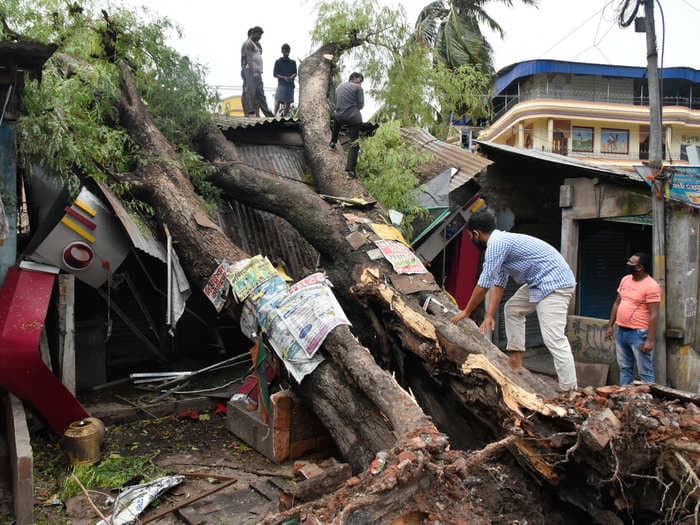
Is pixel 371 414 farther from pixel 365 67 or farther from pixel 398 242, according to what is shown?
pixel 365 67

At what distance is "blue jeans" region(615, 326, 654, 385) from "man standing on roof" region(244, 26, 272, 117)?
8.38 m

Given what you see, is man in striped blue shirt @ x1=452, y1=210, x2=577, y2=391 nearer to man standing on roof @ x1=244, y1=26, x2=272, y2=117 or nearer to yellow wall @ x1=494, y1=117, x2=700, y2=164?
man standing on roof @ x1=244, y1=26, x2=272, y2=117

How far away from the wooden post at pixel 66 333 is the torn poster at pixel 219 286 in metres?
1.50

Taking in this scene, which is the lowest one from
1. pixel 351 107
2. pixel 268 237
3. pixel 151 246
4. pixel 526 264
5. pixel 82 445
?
pixel 82 445

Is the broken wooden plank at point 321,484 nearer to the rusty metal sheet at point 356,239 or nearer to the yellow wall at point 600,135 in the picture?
the rusty metal sheet at point 356,239

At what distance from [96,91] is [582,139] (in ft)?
84.9

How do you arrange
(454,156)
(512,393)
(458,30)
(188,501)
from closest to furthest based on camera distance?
(512,393)
(188,501)
(454,156)
(458,30)

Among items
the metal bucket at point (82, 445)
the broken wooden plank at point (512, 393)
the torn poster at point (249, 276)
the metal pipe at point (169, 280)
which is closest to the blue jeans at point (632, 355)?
the broken wooden plank at point (512, 393)

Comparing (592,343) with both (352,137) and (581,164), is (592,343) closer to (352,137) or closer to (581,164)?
(581,164)

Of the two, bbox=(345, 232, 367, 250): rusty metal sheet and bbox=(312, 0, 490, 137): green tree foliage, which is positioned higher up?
bbox=(312, 0, 490, 137): green tree foliage

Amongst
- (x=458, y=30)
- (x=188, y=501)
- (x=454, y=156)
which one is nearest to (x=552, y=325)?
(x=188, y=501)

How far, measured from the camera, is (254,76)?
11.4m

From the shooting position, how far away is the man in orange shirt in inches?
246

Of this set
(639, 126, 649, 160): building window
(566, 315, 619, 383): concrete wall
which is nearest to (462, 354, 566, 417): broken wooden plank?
(566, 315, 619, 383): concrete wall
